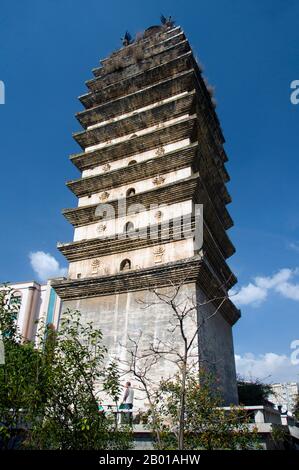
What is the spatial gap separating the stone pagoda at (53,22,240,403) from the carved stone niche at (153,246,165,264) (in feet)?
0.13

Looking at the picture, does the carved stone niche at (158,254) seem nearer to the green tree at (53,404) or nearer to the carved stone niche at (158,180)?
the carved stone niche at (158,180)

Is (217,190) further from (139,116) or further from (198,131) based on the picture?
(139,116)

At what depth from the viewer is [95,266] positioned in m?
13.9

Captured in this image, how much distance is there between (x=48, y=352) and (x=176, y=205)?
8.13m

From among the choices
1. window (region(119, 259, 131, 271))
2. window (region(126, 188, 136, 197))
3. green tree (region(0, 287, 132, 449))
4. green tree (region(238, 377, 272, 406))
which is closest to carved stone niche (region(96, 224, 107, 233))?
window (region(126, 188, 136, 197))

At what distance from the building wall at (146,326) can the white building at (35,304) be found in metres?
19.4

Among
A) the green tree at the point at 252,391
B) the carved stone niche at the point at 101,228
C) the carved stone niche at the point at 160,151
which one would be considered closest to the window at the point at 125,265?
the carved stone niche at the point at 101,228

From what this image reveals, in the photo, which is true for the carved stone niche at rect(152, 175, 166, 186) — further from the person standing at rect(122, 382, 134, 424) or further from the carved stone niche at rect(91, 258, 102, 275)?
the person standing at rect(122, 382, 134, 424)

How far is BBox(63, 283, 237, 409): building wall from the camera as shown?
1111 centimetres

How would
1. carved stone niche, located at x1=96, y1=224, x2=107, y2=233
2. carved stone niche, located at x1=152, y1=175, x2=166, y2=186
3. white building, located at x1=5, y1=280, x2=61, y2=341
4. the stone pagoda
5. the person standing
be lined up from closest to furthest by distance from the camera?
the person standing, the stone pagoda, carved stone niche, located at x1=152, y1=175, x2=166, y2=186, carved stone niche, located at x1=96, y1=224, x2=107, y2=233, white building, located at x1=5, y1=280, x2=61, y2=341

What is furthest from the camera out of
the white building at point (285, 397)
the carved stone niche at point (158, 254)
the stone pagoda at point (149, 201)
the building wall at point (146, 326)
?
the white building at point (285, 397)

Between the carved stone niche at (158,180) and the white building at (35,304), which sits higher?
the white building at (35,304)

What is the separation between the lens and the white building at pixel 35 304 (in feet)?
104
